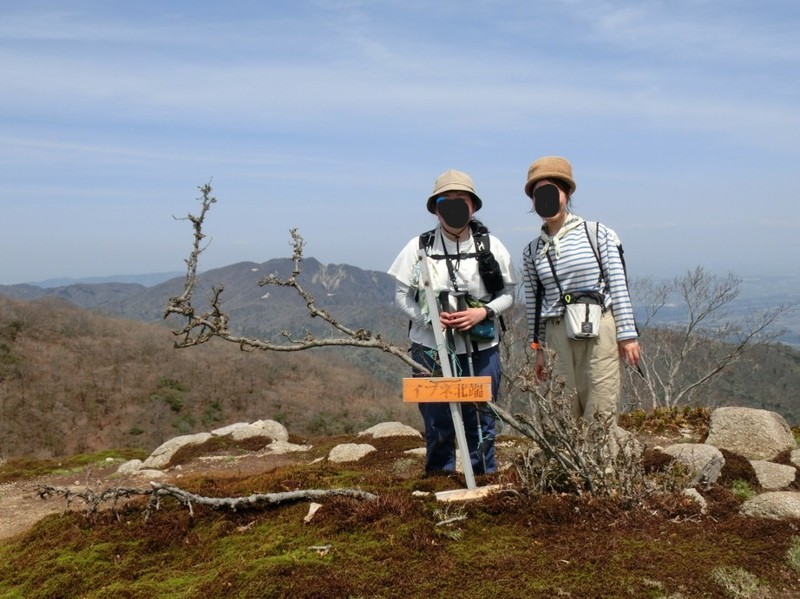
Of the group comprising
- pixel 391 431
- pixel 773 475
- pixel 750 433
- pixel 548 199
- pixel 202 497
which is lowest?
pixel 391 431

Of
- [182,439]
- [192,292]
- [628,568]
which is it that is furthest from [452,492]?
[182,439]

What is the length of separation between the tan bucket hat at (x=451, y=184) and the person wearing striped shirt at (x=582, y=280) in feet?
1.35

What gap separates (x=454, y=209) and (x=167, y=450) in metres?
12.5

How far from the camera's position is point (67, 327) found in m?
78.9

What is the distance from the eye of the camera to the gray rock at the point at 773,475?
6969 millimetres

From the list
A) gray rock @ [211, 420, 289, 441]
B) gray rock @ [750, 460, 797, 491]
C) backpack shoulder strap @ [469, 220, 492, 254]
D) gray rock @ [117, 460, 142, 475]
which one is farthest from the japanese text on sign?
gray rock @ [211, 420, 289, 441]

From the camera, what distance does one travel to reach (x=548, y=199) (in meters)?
4.33

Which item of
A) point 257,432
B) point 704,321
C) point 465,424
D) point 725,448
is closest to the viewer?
point 465,424

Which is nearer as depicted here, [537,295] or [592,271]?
[592,271]

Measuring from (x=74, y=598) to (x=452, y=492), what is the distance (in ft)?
7.57

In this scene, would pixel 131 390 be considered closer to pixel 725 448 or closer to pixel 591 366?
pixel 725 448

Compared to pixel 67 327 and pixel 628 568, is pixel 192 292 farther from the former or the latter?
pixel 67 327

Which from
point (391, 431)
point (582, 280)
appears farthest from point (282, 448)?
point (582, 280)

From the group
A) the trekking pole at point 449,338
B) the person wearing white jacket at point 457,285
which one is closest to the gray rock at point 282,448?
the person wearing white jacket at point 457,285
